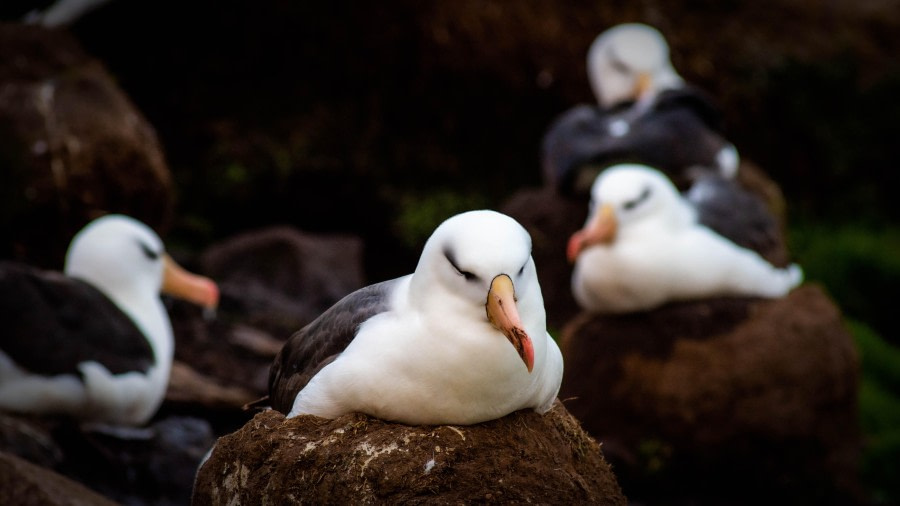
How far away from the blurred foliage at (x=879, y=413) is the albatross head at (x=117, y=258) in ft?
16.0

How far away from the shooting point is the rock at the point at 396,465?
3387 mm

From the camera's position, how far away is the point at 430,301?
11.2 ft

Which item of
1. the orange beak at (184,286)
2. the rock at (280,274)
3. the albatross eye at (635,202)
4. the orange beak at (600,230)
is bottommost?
the rock at (280,274)

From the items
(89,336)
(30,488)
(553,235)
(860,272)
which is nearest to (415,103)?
(553,235)

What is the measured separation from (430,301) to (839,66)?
994 centimetres

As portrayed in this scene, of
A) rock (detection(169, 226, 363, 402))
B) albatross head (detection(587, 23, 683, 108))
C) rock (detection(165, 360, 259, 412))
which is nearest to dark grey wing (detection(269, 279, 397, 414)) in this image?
rock (detection(165, 360, 259, 412))

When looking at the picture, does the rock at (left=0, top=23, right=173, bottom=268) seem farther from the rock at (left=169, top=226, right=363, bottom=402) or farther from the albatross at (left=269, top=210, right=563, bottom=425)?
the albatross at (left=269, top=210, right=563, bottom=425)

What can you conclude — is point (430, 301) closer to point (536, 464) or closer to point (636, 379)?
point (536, 464)

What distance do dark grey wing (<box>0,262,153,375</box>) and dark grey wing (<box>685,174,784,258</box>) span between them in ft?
11.2

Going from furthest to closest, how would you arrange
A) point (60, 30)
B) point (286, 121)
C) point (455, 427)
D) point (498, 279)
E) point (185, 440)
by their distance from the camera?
point (286, 121), point (60, 30), point (185, 440), point (455, 427), point (498, 279)

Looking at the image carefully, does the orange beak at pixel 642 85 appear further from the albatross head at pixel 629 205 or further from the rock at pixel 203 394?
the rock at pixel 203 394

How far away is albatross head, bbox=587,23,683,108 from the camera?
988 centimetres

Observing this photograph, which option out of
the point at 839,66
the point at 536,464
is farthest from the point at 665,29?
the point at 536,464

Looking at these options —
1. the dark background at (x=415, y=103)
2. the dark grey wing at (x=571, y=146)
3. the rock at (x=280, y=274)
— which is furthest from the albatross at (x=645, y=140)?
the dark background at (x=415, y=103)
